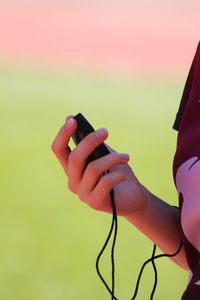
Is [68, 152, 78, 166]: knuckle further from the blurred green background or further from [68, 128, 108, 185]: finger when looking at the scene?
the blurred green background

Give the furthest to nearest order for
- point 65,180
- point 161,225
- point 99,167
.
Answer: point 65,180
point 161,225
point 99,167

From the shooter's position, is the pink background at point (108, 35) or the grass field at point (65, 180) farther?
the pink background at point (108, 35)

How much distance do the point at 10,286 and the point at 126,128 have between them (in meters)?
0.73

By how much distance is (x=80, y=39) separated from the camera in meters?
2.30

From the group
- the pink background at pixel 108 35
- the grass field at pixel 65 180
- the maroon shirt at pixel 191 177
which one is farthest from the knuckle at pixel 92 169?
the pink background at pixel 108 35

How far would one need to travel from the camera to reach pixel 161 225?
739 millimetres

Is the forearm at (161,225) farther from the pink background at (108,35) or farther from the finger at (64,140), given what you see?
the pink background at (108,35)

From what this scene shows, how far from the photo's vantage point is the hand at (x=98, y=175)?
60 centimetres

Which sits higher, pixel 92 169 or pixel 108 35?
pixel 108 35

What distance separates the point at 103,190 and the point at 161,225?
0.15 meters

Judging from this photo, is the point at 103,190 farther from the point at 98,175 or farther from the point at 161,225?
the point at 161,225

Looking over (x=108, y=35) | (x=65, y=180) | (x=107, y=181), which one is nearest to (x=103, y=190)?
(x=107, y=181)

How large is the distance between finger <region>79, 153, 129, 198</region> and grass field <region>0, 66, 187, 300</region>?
137 cm

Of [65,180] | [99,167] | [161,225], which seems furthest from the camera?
[65,180]
